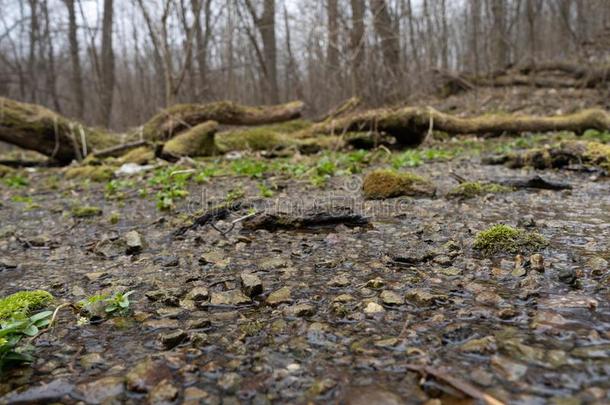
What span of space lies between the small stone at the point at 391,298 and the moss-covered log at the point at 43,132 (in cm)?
851

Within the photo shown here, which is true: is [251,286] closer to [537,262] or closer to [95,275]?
[95,275]

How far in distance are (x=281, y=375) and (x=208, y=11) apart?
682 inches

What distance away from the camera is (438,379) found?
1.31 m

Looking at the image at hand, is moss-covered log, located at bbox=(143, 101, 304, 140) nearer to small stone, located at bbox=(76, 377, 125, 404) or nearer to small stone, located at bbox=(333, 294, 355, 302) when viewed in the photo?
small stone, located at bbox=(333, 294, 355, 302)

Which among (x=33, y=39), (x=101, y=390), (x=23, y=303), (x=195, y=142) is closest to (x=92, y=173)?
(x=195, y=142)

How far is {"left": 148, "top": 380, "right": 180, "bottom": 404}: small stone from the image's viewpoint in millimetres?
1323

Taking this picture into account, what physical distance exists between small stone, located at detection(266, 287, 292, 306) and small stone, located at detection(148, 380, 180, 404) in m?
0.70

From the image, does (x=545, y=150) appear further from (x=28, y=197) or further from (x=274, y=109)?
(x=28, y=197)

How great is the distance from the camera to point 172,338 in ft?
5.48

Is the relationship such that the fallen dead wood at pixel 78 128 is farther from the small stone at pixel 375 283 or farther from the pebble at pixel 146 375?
the pebble at pixel 146 375

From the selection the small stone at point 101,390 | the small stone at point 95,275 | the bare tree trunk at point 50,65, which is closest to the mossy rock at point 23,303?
the small stone at point 95,275

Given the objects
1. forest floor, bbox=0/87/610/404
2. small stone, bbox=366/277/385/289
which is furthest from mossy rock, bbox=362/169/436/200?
small stone, bbox=366/277/385/289

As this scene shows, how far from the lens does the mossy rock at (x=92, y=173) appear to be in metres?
6.92

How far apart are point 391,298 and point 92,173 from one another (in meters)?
6.59
